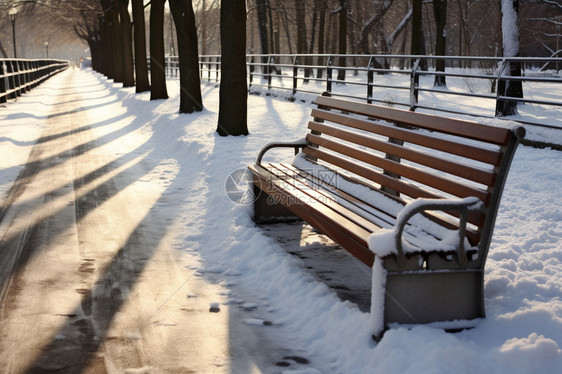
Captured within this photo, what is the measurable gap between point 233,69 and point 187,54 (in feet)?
15.4

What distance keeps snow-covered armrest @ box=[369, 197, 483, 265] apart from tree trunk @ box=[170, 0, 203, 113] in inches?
493

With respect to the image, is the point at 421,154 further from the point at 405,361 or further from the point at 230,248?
the point at 230,248

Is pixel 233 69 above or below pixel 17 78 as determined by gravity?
above

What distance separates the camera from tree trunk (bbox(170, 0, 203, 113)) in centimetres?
1538

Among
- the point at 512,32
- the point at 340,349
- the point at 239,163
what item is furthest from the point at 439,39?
the point at 340,349

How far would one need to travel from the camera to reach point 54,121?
17.0 m

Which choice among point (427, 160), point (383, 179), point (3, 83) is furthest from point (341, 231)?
point (3, 83)

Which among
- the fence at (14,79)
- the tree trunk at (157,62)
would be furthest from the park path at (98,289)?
the fence at (14,79)

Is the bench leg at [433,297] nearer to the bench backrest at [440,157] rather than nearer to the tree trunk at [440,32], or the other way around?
the bench backrest at [440,157]

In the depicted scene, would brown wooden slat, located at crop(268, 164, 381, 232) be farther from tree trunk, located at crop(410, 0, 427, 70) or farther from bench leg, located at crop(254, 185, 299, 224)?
tree trunk, located at crop(410, 0, 427, 70)

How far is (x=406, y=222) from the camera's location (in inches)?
133

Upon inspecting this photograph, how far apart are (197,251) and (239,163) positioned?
313cm

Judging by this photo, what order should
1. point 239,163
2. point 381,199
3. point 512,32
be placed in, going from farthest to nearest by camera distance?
1. point 512,32
2. point 239,163
3. point 381,199

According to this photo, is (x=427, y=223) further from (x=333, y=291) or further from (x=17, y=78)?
(x=17, y=78)
